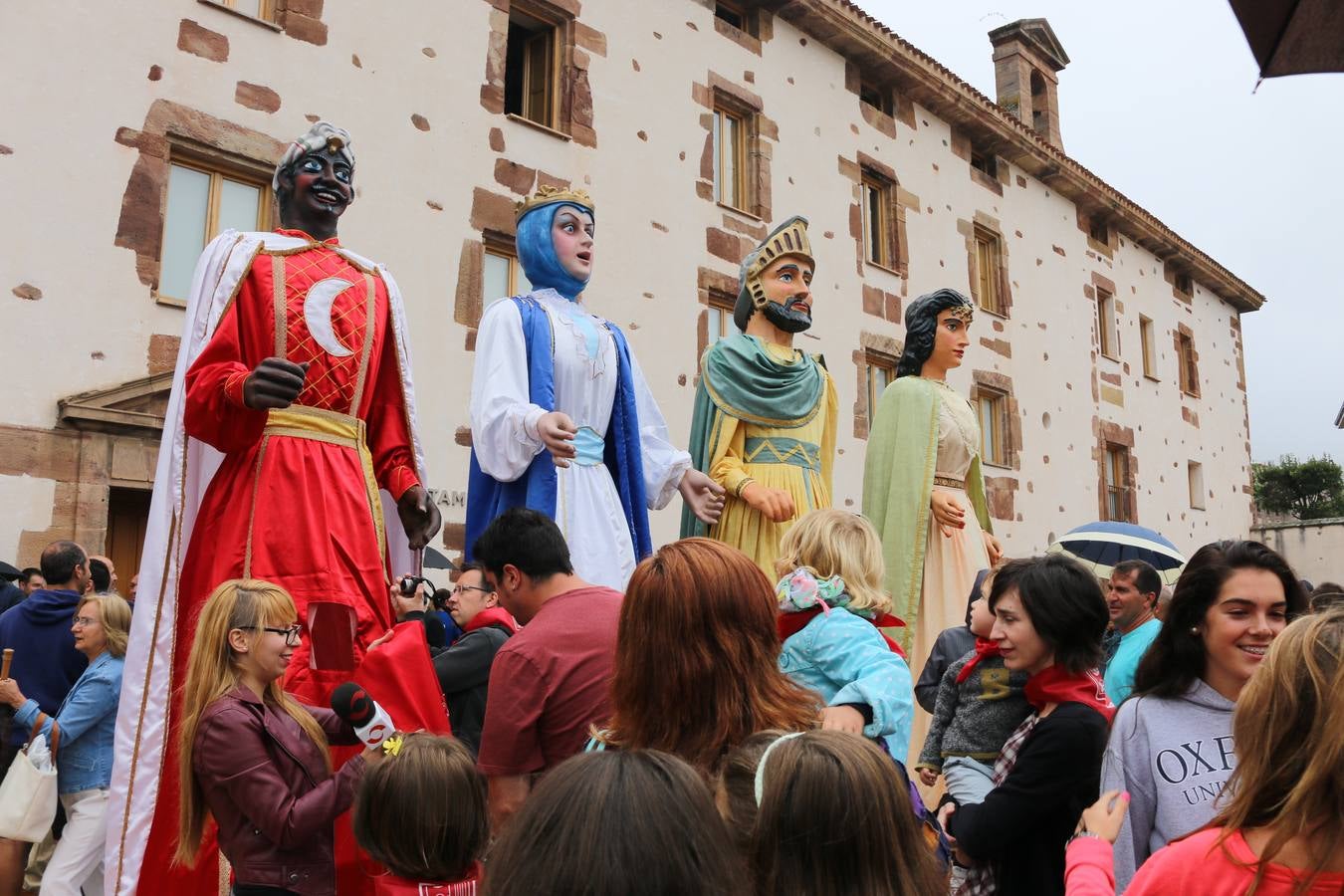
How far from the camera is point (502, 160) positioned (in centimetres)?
1042

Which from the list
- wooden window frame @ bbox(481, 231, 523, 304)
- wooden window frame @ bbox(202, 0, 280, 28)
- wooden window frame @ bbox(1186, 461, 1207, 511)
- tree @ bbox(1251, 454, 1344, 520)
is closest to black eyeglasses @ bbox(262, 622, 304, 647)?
wooden window frame @ bbox(202, 0, 280, 28)

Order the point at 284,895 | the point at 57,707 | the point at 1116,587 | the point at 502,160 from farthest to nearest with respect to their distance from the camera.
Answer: the point at 502,160 → the point at 57,707 → the point at 1116,587 → the point at 284,895

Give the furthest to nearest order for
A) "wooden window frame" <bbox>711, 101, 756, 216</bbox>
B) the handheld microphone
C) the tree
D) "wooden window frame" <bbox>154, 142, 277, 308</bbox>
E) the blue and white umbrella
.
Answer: the tree → "wooden window frame" <bbox>711, 101, 756, 216</bbox> → "wooden window frame" <bbox>154, 142, 277, 308</bbox> → the blue and white umbrella → the handheld microphone

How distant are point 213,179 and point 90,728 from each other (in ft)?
16.4

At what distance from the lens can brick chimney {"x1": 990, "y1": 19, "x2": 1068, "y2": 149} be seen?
19594 mm

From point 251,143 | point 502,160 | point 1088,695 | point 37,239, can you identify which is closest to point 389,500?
point 1088,695

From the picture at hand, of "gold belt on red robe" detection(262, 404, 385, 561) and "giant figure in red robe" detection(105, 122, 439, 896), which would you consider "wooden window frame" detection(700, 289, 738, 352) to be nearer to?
"giant figure in red robe" detection(105, 122, 439, 896)

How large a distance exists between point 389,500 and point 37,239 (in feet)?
16.7

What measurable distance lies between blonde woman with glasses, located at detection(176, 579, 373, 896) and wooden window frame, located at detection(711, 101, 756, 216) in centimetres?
1020

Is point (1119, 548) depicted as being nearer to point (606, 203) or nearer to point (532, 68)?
point (606, 203)

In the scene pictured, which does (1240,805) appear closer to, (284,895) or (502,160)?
(284,895)

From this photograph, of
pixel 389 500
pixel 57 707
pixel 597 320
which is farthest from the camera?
pixel 57 707

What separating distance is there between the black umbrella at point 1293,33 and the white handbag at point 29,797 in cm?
478

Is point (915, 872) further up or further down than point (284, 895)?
further up
